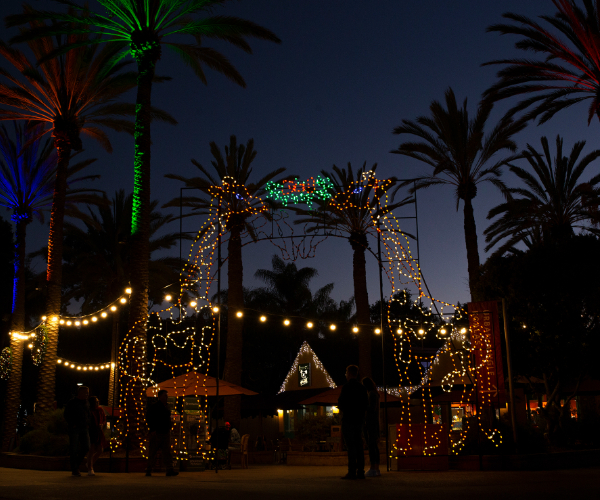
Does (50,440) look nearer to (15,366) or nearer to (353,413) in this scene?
(15,366)

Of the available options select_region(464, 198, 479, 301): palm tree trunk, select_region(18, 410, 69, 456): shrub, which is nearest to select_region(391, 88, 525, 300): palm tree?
select_region(464, 198, 479, 301): palm tree trunk

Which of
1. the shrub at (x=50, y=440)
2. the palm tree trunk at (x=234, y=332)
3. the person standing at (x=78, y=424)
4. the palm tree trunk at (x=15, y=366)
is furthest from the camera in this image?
the palm tree trunk at (x=234, y=332)

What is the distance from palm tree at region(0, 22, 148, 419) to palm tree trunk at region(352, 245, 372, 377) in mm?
9696

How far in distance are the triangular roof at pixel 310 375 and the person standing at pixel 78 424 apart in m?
25.5

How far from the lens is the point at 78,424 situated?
36.5 feet

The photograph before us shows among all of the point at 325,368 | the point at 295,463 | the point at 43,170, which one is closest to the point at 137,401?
the point at 295,463

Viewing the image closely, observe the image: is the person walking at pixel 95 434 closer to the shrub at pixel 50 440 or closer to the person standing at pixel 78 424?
the person standing at pixel 78 424

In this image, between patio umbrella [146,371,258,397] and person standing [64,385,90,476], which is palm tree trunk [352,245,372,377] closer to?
patio umbrella [146,371,258,397]

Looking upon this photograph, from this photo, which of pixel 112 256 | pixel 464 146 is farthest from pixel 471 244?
pixel 112 256

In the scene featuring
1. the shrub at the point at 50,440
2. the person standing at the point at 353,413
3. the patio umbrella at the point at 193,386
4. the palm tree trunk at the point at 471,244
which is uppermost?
the palm tree trunk at the point at 471,244

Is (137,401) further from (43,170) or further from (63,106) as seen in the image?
(43,170)

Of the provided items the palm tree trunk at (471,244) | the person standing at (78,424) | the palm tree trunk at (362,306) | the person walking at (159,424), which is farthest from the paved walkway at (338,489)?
the palm tree trunk at (362,306)

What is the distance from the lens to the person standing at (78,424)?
36.4 ft

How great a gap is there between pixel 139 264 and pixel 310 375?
2226 centimetres
